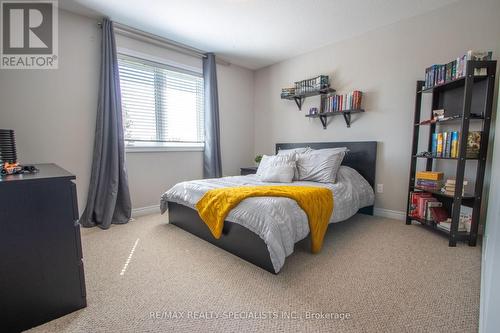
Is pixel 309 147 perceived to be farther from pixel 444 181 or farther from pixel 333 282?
pixel 333 282

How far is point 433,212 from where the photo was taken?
7.81 ft

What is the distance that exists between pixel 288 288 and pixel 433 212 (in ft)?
6.32

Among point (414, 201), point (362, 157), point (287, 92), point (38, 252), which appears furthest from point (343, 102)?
point (38, 252)

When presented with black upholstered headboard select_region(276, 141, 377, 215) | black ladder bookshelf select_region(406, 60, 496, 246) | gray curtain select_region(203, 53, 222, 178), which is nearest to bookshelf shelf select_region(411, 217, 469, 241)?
black ladder bookshelf select_region(406, 60, 496, 246)

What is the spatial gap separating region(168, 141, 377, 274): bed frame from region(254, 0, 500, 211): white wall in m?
0.11

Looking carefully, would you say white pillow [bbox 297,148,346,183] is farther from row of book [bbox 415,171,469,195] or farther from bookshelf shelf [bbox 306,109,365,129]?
row of book [bbox 415,171,469,195]

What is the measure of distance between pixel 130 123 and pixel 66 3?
4.32 ft

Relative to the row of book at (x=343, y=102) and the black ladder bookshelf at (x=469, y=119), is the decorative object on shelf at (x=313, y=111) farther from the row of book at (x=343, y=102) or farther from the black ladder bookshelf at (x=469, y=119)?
the black ladder bookshelf at (x=469, y=119)

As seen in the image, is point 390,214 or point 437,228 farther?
point 390,214

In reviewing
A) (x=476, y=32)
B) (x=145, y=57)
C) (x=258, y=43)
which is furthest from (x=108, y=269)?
(x=476, y=32)

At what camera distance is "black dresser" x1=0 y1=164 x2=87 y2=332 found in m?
1.08

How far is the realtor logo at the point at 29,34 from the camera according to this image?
219 cm

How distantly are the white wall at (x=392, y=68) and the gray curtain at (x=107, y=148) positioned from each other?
2.56 m

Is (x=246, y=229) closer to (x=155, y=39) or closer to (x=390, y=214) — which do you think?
(x=390, y=214)
